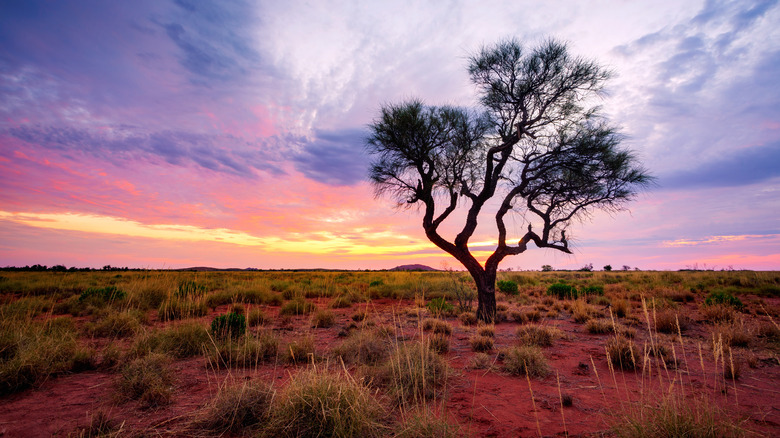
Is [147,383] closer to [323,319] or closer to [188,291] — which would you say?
[323,319]

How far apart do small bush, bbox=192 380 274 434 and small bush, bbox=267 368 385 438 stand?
0.34m

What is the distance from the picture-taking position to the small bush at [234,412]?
369 cm

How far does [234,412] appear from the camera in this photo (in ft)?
12.2

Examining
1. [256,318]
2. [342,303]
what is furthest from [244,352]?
[342,303]

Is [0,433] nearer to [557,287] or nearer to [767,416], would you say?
[767,416]

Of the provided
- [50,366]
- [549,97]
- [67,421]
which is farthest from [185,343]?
[549,97]

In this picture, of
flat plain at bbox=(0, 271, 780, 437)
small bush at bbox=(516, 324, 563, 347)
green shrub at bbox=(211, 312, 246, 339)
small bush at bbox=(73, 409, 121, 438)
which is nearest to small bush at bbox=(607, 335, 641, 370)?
flat plain at bbox=(0, 271, 780, 437)

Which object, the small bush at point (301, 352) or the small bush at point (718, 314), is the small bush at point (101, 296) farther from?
the small bush at point (718, 314)

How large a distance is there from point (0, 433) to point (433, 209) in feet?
33.2

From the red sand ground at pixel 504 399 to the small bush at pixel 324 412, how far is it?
0.83m

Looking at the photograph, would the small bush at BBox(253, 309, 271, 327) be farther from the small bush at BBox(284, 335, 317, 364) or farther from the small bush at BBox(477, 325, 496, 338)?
the small bush at BBox(477, 325, 496, 338)

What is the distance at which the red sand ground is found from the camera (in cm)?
370

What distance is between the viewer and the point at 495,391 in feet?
16.0

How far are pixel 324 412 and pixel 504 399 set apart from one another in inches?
106
